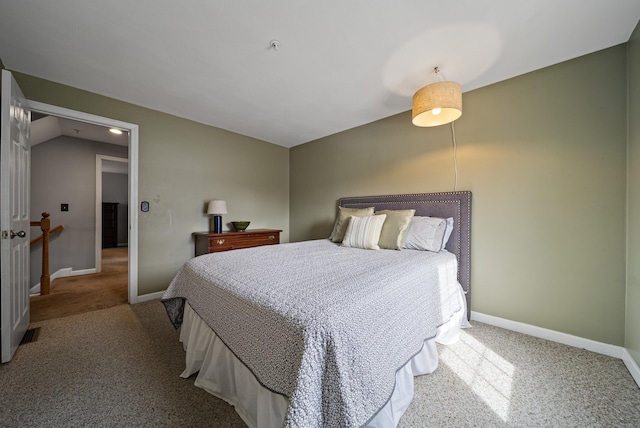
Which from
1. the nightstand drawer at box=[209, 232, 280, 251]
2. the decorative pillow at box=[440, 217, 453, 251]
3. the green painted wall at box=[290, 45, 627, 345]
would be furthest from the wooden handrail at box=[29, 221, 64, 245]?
the green painted wall at box=[290, 45, 627, 345]

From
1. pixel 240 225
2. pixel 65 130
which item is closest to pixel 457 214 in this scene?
pixel 240 225

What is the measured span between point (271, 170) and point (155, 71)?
225 cm

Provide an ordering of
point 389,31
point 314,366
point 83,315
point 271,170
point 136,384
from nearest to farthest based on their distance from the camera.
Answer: point 314,366 < point 136,384 < point 389,31 < point 83,315 < point 271,170

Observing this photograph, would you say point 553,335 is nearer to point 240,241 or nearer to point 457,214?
point 457,214

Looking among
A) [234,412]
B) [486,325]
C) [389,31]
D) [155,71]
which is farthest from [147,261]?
[486,325]

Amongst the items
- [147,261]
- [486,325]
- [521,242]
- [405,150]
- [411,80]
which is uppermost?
[411,80]

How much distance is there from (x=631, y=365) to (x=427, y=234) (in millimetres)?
1508

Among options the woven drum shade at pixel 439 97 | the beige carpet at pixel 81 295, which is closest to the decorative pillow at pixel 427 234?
the woven drum shade at pixel 439 97

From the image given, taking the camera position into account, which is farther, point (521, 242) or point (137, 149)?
point (137, 149)

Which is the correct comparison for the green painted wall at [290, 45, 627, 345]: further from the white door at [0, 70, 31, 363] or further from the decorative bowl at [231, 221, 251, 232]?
the white door at [0, 70, 31, 363]

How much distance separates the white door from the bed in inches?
41.0

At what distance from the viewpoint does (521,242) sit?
2.12 m

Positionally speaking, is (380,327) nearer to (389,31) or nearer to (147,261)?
(389,31)

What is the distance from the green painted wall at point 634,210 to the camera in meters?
1.55
